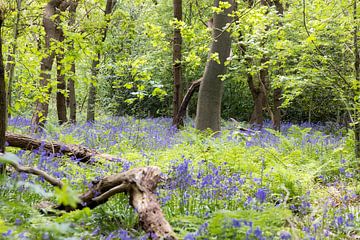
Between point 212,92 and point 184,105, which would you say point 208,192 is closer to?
point 212,92

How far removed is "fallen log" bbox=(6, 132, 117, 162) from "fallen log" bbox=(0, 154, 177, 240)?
2438 millimetres

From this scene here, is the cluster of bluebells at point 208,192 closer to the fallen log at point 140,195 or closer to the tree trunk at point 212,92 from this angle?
the fallen log at point 140,195

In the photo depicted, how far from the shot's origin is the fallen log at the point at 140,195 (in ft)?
9.27

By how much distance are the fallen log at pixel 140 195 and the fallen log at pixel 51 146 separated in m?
2.44

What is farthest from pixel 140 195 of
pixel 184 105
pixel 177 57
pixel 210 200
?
pixel 177 57

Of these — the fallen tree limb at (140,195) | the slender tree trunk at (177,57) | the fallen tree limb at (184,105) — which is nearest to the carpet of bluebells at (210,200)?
the fallen tree limb at (140,195)

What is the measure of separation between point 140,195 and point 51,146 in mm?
3410

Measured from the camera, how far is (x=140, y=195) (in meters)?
3.19

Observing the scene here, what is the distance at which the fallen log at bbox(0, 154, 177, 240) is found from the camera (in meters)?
2.82

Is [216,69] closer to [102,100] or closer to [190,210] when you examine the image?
[190,210]

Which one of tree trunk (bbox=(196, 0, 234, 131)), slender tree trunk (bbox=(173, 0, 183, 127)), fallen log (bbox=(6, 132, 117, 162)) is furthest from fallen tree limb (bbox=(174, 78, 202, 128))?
fallen log (bbox=(6, 132, 117, 162))

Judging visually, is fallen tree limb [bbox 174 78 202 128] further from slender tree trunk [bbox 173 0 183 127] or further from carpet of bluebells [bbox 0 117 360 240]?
carpet of bluebells [bbox 0 117 360 240]

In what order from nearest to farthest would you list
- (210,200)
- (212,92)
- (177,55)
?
(210,200) < (212,92) < (177,55)

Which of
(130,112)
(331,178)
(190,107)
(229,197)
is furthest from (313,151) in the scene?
(130,112)
